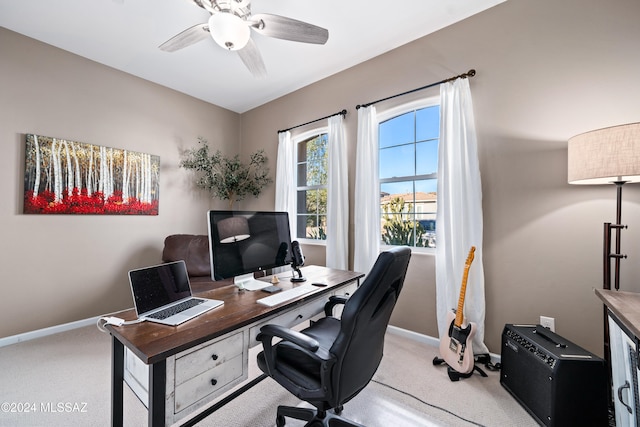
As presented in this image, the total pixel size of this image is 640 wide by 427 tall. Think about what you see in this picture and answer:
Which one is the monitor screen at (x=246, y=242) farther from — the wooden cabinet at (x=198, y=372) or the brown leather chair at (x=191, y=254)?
the brown leather chair at (x=191, y=254)

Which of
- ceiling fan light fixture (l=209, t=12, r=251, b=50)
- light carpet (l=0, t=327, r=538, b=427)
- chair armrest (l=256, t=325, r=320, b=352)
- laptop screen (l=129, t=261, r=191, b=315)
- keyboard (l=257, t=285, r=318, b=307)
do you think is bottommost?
light carpet (l=0, t=327, r=538, b=427)

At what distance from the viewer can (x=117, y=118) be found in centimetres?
313

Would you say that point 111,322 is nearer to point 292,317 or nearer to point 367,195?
point 292,317

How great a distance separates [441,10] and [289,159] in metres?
2.28

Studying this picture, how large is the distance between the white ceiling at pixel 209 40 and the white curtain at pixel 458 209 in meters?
0.73

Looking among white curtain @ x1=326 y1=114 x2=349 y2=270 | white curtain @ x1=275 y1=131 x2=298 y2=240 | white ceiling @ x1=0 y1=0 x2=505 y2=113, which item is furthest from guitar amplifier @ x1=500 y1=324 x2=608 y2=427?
white curtain @ x1=275 y1=131 x2=298 y2=240

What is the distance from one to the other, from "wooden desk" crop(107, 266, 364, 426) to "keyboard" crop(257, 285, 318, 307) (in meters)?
0.05

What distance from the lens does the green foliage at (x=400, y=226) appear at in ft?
8.99

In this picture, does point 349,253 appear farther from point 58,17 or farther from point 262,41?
point 58,17

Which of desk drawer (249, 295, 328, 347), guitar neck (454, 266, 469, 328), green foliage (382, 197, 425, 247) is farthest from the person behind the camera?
green foliage (382, 197, 425, 247)

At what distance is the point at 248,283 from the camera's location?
182 cm

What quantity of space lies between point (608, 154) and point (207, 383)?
7.63ft

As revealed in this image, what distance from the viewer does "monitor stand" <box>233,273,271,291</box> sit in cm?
173

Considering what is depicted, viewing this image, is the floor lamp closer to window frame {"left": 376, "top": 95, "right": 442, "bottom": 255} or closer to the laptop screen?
window frame {"left": 376, "top": 95, "right": 442, "bottom": 255}
